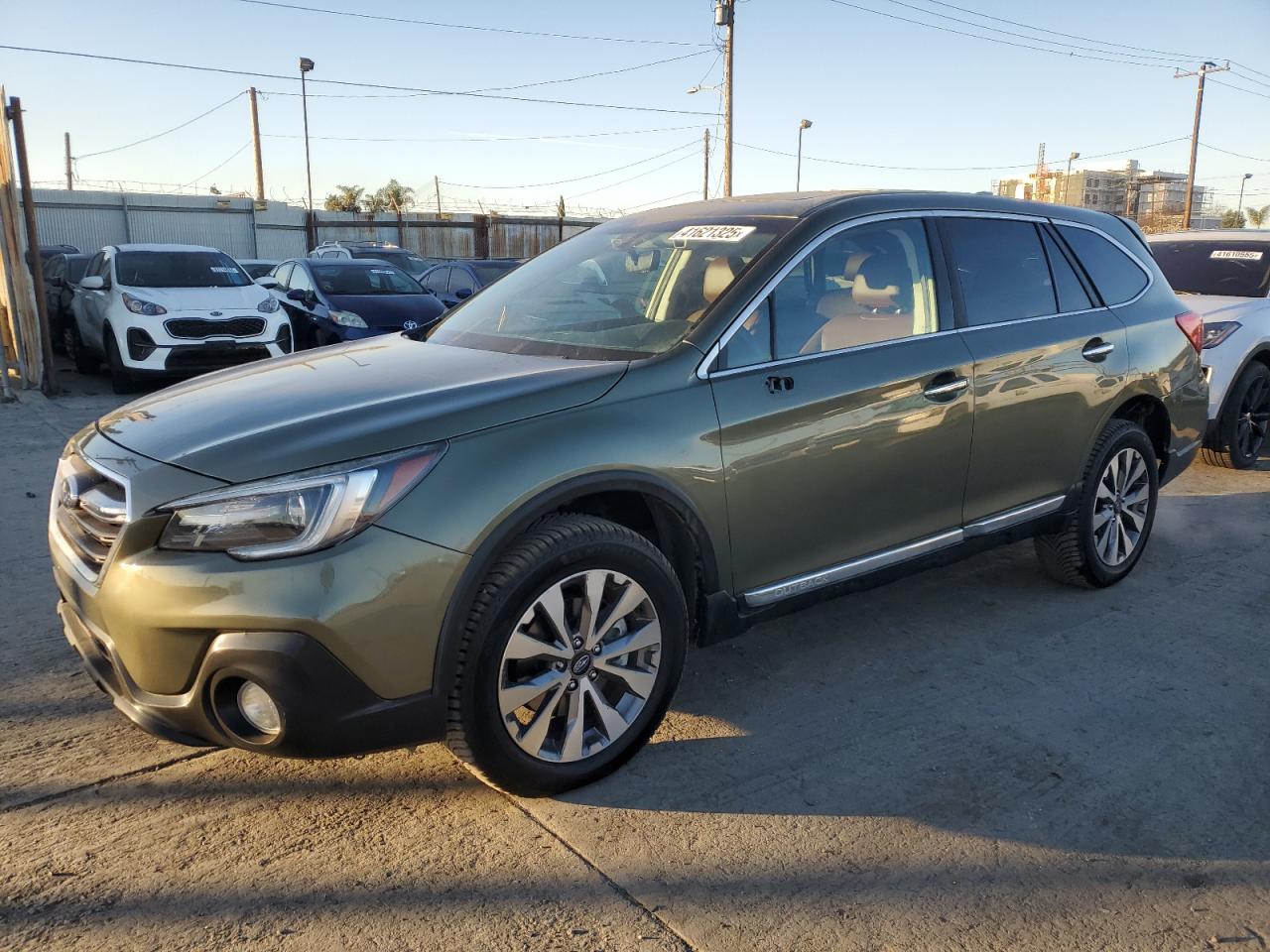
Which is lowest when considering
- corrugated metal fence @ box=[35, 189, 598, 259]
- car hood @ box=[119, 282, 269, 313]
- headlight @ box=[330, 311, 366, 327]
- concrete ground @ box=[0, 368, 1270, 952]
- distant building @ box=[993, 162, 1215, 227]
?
concrete ground @ box=[0, 368, 1270, 952]

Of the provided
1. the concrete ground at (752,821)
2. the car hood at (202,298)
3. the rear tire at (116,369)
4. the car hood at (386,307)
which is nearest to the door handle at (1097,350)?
the concrete ground at (752,821)

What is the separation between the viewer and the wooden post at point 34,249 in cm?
958

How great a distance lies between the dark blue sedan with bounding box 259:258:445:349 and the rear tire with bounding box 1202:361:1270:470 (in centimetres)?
755

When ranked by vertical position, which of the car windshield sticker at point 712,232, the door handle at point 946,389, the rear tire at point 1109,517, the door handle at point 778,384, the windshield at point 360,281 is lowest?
the rear tire at point 1109,517

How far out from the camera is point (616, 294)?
3734 millimetres

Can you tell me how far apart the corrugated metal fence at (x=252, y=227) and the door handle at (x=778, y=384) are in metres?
29.0

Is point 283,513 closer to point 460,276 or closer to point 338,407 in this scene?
point 338,407

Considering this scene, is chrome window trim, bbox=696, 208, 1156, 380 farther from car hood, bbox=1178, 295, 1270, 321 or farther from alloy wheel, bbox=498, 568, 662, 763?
car hood, bbox=1178, 295, 1270, 321

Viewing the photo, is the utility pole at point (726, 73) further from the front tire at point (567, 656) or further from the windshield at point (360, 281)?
the front tire at point (567, 656)

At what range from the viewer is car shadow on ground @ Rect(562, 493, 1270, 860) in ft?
9.51

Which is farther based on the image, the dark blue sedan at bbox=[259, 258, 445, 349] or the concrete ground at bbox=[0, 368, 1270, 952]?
the dark blue sedan at bbox=[259, 258, 445, 349]

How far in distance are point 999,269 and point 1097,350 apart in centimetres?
64

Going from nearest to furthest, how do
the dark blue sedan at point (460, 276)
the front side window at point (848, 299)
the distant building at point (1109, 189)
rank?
the front side window at point (848, 299) < the dark blue sedan at point (460, 276) < the distant building at point (1109, 189)

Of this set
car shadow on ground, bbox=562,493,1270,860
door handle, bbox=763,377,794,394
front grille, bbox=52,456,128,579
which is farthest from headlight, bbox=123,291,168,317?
door handle, bbox=763,377,794,394
